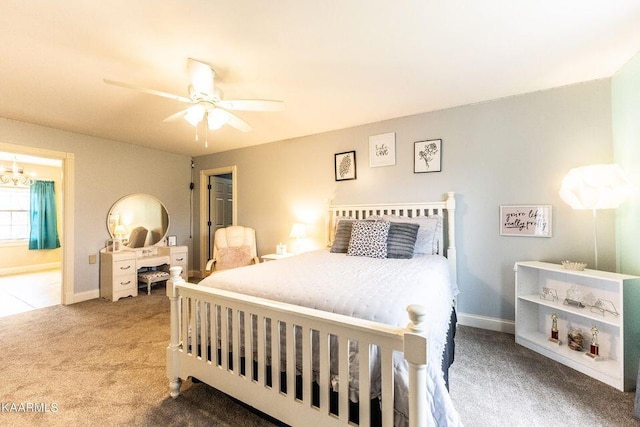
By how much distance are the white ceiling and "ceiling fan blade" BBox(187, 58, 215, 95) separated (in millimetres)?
66

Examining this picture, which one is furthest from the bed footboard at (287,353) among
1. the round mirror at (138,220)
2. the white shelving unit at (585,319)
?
the round mirror at (138,220)

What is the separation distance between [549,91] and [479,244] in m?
1.56

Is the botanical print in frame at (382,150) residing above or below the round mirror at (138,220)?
above

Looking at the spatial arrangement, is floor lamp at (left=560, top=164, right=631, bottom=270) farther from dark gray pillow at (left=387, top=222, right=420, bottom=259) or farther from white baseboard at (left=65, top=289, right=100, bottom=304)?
white baseboard at (left=65, top=289, right=100, bottom=304)

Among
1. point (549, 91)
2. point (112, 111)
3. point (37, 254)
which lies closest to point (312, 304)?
point (549, 91)

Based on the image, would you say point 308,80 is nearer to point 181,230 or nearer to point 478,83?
point 478,83

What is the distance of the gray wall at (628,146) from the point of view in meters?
1.94

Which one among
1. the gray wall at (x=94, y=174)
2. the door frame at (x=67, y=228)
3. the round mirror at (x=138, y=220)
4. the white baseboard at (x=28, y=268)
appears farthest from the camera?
the white baseboard at (x=28, y=268)

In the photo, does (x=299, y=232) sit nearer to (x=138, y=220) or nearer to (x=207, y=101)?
(x=207, y=101)

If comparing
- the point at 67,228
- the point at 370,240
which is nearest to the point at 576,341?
the point at 370,240

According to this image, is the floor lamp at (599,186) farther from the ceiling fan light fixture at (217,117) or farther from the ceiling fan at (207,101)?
the ceiling fan light fixture at (217,117)

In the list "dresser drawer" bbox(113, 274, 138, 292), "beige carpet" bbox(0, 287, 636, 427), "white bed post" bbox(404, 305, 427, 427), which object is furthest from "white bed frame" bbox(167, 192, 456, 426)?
"dresser drawer" bbox(113, 274, 138, 292)

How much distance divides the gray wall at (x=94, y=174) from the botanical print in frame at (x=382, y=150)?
12.1 ft

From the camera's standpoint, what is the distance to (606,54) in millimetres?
1934
